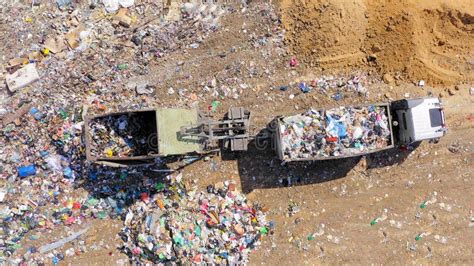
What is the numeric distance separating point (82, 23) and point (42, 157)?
3230 mm

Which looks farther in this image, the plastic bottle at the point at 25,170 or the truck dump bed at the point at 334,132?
the plastic bottle at the point at 25,170

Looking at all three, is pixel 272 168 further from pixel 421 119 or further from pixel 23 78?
pixel 23 78

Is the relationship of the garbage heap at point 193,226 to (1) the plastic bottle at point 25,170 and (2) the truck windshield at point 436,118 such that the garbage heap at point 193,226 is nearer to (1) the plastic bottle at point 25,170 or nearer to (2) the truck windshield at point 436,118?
(1) the plastic bottle at point 25,170

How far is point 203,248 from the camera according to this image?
9.00 m

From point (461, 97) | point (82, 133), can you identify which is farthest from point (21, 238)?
point (461, 97)

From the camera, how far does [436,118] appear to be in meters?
8.68

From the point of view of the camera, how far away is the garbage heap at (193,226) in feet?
29.4

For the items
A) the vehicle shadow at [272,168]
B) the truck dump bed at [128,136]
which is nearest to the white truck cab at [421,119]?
the vehicle shadow at [272,168]

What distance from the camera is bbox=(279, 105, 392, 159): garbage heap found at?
8.66 metres

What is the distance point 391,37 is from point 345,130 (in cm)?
250

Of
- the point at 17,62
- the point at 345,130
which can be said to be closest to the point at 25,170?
the point at 17,62

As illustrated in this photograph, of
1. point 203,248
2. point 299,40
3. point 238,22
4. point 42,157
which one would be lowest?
point 203,248

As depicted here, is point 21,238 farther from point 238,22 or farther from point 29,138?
point 238,22

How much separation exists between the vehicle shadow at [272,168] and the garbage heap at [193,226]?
484 millimetres
